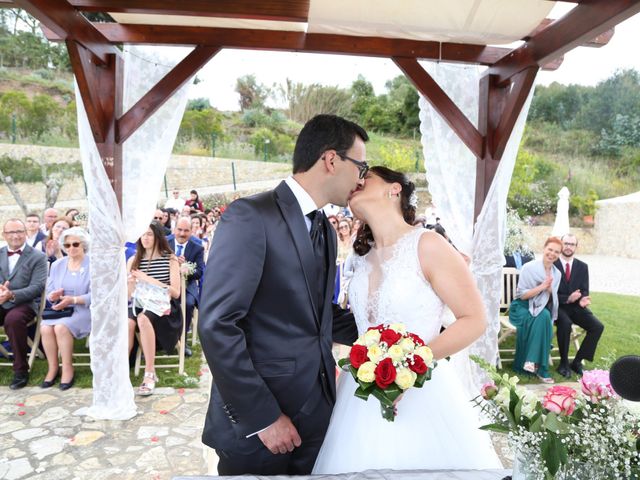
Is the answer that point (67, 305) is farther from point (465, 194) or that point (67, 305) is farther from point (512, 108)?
point (512, 108)

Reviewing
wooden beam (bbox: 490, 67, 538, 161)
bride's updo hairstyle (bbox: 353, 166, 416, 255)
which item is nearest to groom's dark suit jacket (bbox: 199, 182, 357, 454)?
bride's updo hairstyle (bbox: 353, 166, 416, 255)

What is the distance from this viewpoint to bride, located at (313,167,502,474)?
1961 mm

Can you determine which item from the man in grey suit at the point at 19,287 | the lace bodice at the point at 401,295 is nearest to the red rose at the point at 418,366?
the lace bodice at the point at 401,295

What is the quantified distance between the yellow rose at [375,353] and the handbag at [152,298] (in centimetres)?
402

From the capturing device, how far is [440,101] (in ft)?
14.5

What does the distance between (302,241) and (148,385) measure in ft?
12.5

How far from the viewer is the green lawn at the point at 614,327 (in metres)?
6.50

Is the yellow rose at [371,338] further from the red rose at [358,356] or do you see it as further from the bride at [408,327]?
the bride at [408,327]

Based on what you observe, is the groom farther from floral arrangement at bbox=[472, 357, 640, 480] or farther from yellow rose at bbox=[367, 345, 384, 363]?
floral arrangement at bbox=[472, 357, 640, 480]

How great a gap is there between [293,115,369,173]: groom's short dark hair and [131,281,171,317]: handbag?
3.66m

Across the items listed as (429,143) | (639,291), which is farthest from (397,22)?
(639,291)

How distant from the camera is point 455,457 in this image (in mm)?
1986

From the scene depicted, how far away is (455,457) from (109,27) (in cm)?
411

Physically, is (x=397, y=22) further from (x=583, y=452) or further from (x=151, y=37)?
(x=583, y=452)
